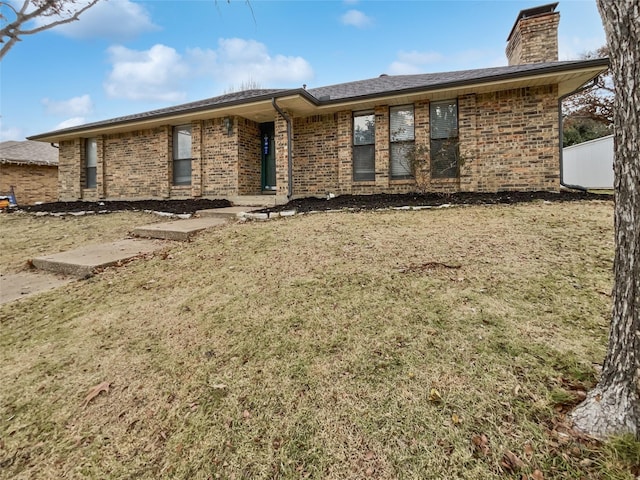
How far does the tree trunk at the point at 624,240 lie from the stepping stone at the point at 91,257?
510 centimetres

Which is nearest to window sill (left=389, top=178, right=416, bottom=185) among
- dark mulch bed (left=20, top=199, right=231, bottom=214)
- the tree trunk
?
dark mulch bed (left=20, top=199, right=231, bottom=214)

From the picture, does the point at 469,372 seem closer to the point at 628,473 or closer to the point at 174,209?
the point at 628,473

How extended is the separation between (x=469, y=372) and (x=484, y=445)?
19.0 inches

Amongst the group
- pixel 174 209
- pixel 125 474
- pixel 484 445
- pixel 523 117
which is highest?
pixel 523 117

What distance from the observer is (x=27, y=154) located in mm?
18391

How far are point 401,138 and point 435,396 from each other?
307 inches

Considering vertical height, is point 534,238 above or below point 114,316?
above

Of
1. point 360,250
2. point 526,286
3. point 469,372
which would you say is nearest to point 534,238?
point 526,286

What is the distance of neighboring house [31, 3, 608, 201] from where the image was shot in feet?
24.6

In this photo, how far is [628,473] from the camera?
4.19 feet

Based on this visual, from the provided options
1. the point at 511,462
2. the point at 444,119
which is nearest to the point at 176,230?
the point at 511,462

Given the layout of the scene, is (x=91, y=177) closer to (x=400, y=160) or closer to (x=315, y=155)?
(x=315, y=155)

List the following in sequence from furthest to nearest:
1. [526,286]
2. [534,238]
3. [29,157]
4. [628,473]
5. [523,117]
Result: [29,157]
[523,117]
[534,238]
[526,286]
[628,473]

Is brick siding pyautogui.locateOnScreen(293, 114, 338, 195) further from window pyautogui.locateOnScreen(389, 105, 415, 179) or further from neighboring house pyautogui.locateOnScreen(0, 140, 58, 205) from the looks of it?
neighboring house pyautogui.locateOnScreen(0, 140, 58, 205)
